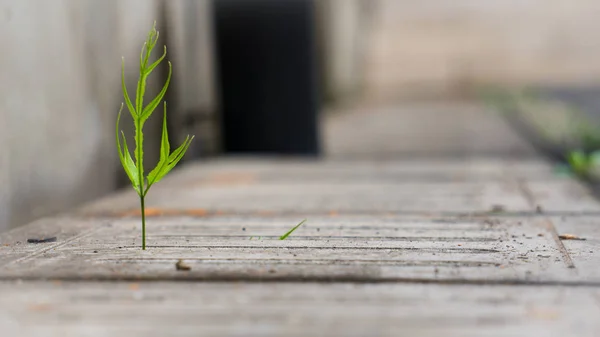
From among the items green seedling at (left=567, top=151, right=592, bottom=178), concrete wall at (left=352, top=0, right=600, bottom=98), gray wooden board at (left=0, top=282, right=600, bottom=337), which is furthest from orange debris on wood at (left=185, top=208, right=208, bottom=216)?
concrete wall at (left=352, top=0, right=600, bottom=98)

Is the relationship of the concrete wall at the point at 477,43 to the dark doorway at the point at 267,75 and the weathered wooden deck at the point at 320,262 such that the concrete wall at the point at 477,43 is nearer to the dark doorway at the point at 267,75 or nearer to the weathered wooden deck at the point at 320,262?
the dark doorway at the point at 267,75

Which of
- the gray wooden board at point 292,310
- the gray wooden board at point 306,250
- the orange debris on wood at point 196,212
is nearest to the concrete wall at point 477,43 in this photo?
the orange debris on wood at point 196,212

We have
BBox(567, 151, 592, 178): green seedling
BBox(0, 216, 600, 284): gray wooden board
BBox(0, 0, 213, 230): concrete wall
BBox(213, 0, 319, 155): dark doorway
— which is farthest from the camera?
BBox(213, 0, 319, 155): dark doorway

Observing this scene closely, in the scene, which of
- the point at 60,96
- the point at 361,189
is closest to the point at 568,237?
the point at 361,189

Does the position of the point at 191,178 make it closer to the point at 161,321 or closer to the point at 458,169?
the point at 458,169

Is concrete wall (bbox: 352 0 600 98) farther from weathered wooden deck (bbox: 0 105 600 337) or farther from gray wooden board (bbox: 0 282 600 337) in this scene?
gray wooden board (bbox: 0 282 600 337)

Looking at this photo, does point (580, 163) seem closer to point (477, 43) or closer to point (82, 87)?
point (82, 87)
